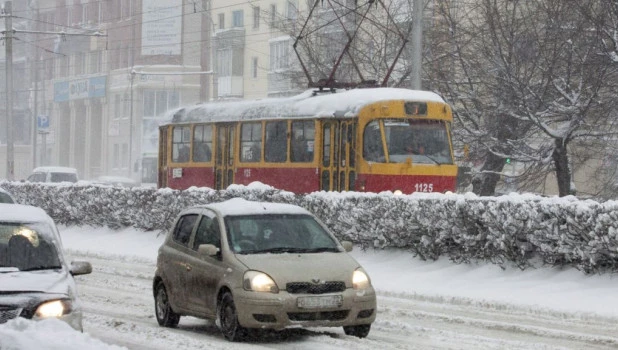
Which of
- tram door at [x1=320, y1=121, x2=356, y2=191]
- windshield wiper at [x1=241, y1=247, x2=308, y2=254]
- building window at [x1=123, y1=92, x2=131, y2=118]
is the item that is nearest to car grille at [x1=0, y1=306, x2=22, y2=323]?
windshield wiper at [x1=241, y1=247, x2=308, y2=254]

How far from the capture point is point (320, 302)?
44.9 feet

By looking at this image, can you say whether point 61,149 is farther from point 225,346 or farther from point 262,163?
point 225,346

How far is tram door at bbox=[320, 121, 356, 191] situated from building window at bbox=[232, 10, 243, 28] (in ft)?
181

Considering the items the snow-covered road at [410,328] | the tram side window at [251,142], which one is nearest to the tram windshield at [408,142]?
the tram side window at [251,142]

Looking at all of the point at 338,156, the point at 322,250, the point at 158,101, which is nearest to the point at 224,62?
the point at 158,101

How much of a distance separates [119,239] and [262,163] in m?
4.49

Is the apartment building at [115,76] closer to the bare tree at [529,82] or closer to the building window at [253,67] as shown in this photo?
the building window at [253,67]

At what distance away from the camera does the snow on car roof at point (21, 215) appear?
506 inches

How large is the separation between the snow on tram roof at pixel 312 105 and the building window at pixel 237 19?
50420 millimetres

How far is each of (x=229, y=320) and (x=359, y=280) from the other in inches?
54.1

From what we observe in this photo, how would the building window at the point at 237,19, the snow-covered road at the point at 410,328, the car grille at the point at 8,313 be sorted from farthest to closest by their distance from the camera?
the building window at the point at 237,19 < the snow-covered road at the point at 410,328 < the car grille at the point at 8,313

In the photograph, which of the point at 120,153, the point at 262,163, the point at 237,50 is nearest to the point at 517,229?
the point at 262,163

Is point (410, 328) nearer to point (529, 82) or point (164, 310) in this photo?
point (164, 310)

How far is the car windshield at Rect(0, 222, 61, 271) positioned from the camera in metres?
12.2
